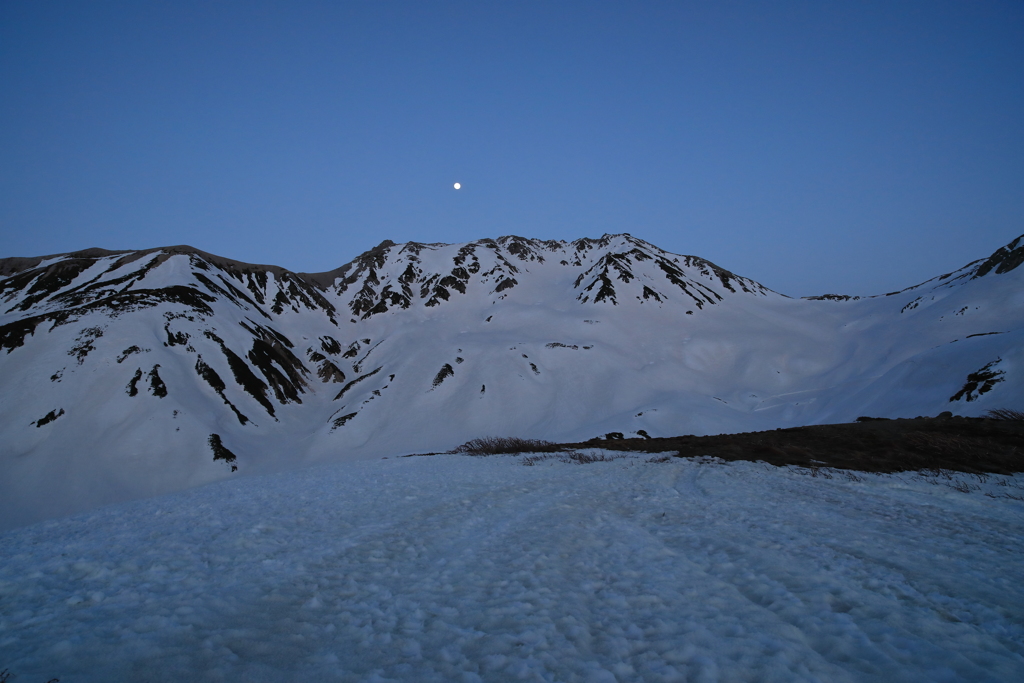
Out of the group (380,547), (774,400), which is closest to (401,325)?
(774,400)

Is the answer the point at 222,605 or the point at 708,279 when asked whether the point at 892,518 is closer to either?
the point at 222,605

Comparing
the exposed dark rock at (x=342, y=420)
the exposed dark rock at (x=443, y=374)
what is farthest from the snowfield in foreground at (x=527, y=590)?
the exposed dark rock at (x=443, y=374)

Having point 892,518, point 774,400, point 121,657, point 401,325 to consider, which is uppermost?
point 401,325

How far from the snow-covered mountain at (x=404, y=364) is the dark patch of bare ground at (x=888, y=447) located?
20470 mm

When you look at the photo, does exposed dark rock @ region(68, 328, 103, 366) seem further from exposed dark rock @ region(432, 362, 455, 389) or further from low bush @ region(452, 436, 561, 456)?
low bush @ region(452, 436, 561, 456)

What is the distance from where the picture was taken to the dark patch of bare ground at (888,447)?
1262cm

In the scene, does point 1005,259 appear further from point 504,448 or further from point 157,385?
point 157,385

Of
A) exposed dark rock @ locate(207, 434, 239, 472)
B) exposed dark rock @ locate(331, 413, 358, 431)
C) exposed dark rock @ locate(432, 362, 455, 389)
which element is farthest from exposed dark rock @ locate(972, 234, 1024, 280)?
exposed dark rock @ locate(207, 434, 239, 472)

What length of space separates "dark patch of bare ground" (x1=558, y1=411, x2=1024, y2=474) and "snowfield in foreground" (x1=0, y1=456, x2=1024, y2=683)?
Answer: 10.4 ft

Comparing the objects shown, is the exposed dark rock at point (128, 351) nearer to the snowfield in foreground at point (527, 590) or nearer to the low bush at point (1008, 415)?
the snowfield in foreground at point (527, 590)

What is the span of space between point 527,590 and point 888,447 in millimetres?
16135

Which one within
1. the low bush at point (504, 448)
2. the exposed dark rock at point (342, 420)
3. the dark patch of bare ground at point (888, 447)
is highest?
the dark patch of bare ground at point (888, 447)

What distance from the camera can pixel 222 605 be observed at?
4.87 meters

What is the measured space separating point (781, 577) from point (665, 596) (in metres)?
1.67
